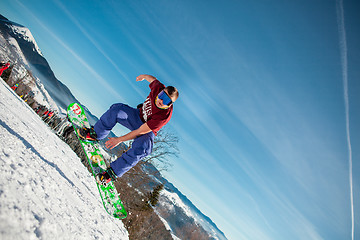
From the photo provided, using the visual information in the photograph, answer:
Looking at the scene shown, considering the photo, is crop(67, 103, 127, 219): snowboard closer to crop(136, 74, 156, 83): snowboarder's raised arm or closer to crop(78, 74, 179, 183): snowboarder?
crop(78, 74, 179, 183): snowboarder

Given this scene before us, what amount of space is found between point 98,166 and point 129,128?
1311mm

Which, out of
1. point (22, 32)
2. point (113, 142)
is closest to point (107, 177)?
point (113, 142)

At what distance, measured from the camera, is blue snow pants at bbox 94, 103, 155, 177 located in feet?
11.5

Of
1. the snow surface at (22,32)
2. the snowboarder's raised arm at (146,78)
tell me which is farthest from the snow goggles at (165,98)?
the snow surface at (22,32)

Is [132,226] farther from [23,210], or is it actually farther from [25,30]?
[25,30]

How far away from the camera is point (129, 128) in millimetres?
4047

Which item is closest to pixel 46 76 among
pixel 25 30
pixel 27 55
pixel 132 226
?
pixel 27 55

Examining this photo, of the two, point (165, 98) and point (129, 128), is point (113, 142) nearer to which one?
point (129, 128)

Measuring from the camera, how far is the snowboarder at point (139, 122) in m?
3.41

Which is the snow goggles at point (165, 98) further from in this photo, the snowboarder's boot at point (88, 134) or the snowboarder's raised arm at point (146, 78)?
the snowboarder's boot at point (88, 134)

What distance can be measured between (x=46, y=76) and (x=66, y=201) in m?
209

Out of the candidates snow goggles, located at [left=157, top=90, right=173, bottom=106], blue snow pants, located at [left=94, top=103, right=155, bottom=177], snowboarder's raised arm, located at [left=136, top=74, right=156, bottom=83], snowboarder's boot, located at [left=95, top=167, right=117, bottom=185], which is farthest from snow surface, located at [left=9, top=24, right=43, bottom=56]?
snow goggles, located at [left=157, top=90, right=173, bottom=106]

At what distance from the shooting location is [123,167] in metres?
3.57

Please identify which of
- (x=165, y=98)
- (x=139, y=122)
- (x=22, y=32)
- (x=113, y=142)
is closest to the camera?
(x=165, y=98)
